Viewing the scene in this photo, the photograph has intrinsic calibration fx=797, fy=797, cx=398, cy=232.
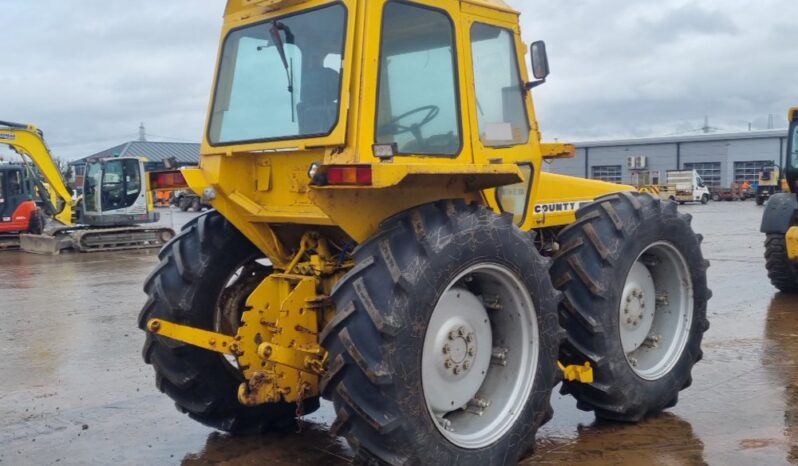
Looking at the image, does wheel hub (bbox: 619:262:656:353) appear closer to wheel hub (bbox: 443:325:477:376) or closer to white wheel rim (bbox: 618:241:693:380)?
white wheel rim (bbox: 618:241:693:380)

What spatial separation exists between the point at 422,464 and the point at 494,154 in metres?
1.90

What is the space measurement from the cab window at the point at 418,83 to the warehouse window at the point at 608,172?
59.8 metres

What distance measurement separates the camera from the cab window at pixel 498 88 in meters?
4.82

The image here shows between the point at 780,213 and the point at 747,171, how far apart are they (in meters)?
49.5

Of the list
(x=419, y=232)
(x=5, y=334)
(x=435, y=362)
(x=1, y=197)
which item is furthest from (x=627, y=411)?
(x=1, y=197)

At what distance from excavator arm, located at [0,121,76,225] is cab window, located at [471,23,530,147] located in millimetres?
19747

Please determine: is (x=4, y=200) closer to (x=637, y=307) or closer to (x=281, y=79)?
(x=281, y=79)

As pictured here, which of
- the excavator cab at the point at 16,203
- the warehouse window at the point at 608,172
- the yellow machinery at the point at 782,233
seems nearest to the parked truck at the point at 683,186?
the warehouse window at the point at 608,172

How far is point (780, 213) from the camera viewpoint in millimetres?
11281

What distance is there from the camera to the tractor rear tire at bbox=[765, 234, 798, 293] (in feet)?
36.4

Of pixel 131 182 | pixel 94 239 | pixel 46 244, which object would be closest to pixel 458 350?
pixel 94 239

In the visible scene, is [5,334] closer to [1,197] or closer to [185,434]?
[185,434]

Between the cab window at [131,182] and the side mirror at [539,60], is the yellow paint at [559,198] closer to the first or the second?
the side mirror at [539,60]

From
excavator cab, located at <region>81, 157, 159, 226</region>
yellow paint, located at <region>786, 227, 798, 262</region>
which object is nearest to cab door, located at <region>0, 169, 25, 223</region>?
excavator cab, located at <region>81, 157, 159, 226</region>
